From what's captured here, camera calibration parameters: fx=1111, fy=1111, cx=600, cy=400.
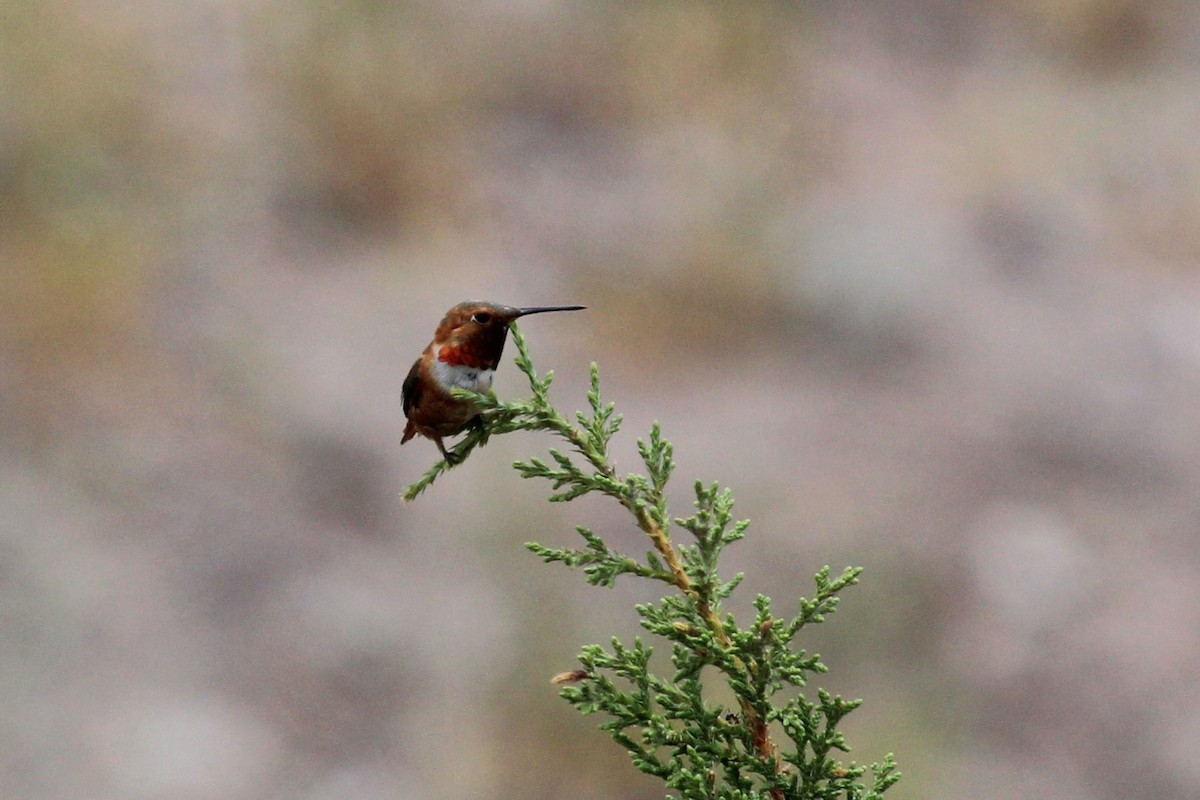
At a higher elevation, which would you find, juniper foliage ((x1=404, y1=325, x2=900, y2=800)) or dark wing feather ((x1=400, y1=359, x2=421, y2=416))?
dark wing feather ((x1=400, y1=359, x2=421, y2=416))

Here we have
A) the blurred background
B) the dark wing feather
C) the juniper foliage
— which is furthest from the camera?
the blurred background

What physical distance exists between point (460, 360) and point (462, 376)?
5 cm

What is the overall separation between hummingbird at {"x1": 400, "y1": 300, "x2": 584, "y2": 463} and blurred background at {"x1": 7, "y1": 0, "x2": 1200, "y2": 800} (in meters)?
6.27

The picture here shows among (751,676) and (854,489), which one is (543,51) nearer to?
(854,489)

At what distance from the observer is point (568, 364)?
12.1 m

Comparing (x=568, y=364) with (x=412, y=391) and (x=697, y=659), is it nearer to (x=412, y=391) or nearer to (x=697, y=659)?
(x=412, y=391)

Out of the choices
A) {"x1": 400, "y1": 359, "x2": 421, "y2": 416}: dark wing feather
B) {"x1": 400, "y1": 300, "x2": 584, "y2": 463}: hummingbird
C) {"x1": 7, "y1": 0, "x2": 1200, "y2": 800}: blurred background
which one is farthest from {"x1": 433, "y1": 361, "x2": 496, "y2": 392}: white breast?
{"x1": 7, "y1": 0, "x2": 1200, "y2": 800}: blurred background

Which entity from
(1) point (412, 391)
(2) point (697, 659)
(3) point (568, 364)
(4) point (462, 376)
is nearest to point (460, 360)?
(4) point (462, 376)

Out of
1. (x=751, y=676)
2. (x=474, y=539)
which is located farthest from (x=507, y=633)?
(x=751, y=676)

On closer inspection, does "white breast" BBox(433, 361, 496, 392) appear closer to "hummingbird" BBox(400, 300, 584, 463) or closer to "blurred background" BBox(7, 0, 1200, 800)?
"hummingbird" BBox(400, 300, 584, 463)

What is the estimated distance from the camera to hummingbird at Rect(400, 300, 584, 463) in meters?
3.02

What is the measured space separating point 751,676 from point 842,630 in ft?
24.0

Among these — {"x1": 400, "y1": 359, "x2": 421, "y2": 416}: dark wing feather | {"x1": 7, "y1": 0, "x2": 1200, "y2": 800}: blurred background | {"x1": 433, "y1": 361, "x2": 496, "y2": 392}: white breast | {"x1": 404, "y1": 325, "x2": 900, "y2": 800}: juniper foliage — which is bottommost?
{"x1": 404, "y1": 325, "x2": 900, "y2": 800}: juniper foliage

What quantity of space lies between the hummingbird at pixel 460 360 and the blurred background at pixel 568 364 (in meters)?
6.27
